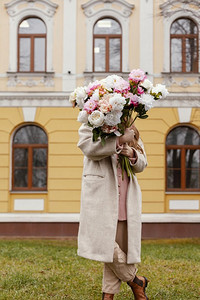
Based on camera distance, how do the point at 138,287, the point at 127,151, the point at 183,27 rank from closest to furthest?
the point at 127,151 → the point at 138,287 → the point at 183,27

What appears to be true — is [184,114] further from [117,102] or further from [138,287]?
[117,102]

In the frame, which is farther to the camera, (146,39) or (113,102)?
(146,39)

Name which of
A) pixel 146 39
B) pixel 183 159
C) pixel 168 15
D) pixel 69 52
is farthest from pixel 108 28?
pixel 183 159

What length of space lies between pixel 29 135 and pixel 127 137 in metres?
9.72

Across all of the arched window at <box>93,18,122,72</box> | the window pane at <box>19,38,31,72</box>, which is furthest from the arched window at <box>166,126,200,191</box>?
the window pane at <box>19,38,31,72</box>

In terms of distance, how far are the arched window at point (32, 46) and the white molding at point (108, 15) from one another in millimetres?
1246

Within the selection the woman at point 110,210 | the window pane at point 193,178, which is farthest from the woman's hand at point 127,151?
the window pane at point 193,178

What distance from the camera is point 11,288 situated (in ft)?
18.7

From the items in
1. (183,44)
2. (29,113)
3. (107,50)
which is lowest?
(29,113)

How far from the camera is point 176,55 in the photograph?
14086mm

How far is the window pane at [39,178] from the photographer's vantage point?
13914 mm

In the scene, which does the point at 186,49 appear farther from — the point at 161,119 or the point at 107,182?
the point at 107,182

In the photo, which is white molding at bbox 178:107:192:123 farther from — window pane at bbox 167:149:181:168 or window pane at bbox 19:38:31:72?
window pane at bbox 19:38:31:72

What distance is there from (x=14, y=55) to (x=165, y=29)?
4.25m
